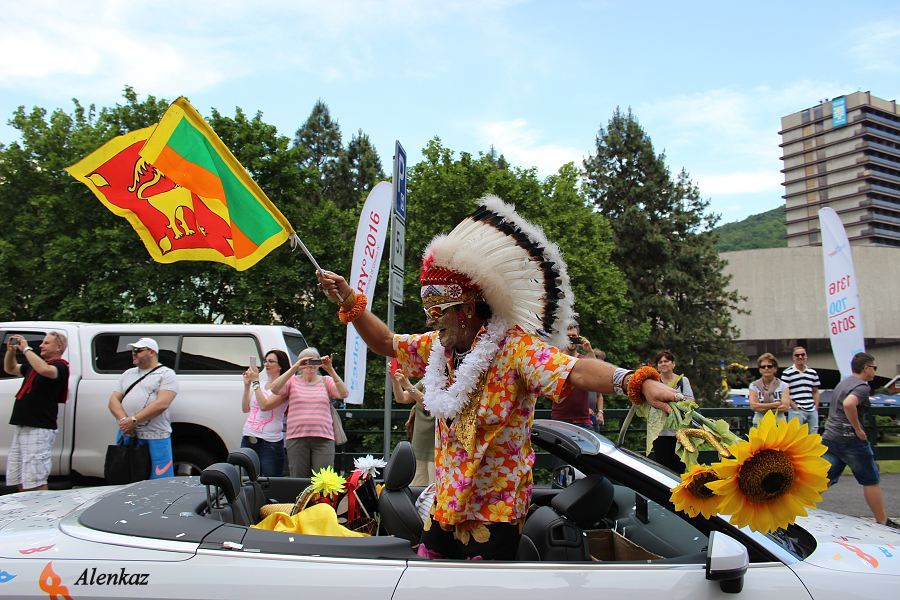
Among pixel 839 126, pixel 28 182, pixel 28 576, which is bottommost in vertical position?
pixel 28 576

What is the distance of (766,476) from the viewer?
5.84 feet

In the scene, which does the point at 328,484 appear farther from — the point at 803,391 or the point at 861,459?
the point at 803,391

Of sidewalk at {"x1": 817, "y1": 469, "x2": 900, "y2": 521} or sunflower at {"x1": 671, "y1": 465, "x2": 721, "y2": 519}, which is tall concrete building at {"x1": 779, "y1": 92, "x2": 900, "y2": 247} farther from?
sunflower at {"x1": 671, "y1": 465, "x2": 721, "y2": 519}

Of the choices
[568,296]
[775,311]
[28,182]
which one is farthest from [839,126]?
[568,296]

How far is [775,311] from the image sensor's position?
41.5m

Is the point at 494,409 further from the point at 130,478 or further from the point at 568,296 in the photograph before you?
the point at 130,478

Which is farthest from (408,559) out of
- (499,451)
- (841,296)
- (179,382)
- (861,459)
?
(841,296)

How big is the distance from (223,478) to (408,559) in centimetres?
86

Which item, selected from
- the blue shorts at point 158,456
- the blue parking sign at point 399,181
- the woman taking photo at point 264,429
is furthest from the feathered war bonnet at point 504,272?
the blue shorts at point 158,456

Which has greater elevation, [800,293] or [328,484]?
[800,293]

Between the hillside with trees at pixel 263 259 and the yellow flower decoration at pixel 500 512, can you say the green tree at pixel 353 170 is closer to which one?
the hillside with trees at pixel 263 259

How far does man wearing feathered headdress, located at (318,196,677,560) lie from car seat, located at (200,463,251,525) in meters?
0.80

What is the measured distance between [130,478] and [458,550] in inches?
164

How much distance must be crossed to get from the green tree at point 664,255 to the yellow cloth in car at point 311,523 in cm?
2532
